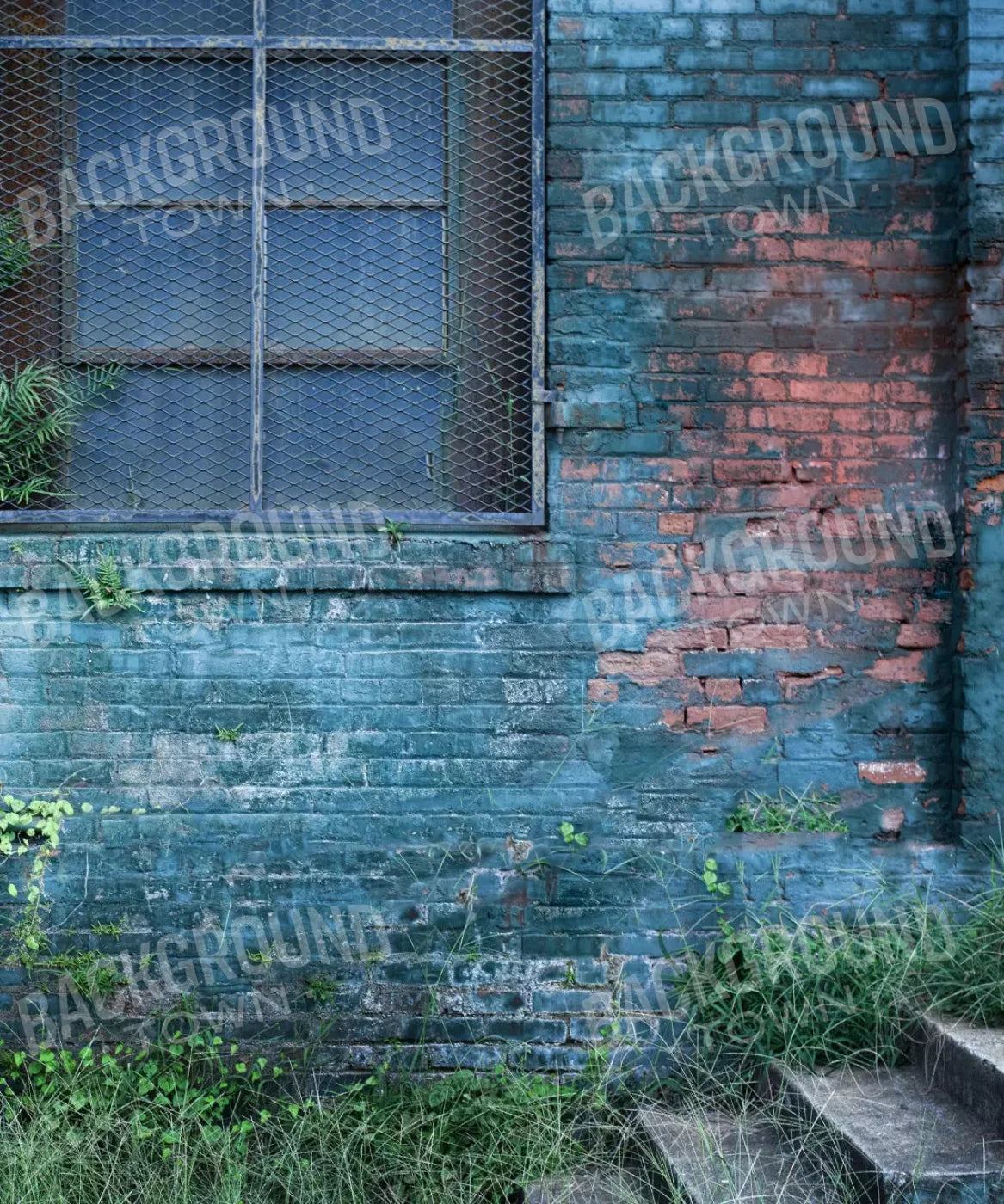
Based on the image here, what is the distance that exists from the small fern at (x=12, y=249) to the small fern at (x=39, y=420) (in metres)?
0.26

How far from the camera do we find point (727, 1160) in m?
2.38

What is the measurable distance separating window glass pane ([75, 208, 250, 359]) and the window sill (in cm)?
65

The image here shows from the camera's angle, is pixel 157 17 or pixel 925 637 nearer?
pixel 925 637

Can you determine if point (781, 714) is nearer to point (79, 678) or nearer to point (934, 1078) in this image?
point (934, 1078)

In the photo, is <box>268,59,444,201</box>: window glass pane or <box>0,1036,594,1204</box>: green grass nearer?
<box>0,1036,594,1204</box>: green grass

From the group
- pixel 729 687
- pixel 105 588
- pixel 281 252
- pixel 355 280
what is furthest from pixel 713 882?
pixel 281 252

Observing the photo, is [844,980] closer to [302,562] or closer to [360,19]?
[302,562]

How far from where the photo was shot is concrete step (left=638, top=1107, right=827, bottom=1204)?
2.22 meters

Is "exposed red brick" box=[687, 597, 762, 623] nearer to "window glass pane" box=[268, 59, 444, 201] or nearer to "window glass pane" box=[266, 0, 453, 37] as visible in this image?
"window glass pane" box=[268, 59, 444, 201]

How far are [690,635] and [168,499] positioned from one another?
1618 millimetres

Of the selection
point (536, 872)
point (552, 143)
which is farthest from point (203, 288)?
point (536, 872)

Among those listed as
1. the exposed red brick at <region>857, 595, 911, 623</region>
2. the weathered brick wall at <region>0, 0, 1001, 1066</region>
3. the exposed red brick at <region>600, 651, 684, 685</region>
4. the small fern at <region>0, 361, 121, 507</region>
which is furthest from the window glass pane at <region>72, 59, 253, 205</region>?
the exposed red brick at <region>857, 595, 911, 623</region>

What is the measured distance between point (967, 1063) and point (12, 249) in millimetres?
3371

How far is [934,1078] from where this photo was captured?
2541mm
